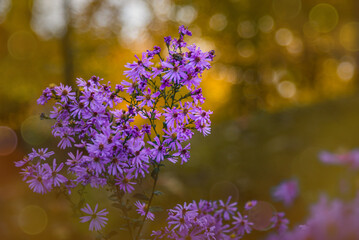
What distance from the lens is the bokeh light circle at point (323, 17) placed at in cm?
1078

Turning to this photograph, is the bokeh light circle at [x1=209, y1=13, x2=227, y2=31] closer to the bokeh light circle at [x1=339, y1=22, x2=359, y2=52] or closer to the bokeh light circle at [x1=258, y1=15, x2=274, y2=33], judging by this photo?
the bokeh light circle at [x1=258, y1=15, x2=274, y2=33]

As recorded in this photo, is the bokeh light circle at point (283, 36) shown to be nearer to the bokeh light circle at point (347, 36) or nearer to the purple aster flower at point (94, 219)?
the bokeh light circle at point (347, 36)

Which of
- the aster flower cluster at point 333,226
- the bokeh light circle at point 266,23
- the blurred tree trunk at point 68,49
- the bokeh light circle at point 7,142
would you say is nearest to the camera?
the aster flower cluster at point 333,226

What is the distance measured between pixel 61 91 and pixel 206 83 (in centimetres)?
1197

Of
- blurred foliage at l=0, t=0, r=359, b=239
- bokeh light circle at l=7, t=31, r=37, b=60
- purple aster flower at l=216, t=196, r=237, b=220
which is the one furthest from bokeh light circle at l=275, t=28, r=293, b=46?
purple aster flower at l=216, t=196, r=237, b=220

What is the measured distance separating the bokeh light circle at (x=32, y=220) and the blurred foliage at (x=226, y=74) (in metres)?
0.10

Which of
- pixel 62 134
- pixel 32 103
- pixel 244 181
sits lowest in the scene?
pixel 62 134

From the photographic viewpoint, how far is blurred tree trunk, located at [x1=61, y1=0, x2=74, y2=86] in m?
7.40

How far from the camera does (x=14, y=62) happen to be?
27.6ft

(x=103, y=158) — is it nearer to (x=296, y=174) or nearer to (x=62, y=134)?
(x=62, y=134)

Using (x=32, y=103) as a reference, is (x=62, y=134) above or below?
below

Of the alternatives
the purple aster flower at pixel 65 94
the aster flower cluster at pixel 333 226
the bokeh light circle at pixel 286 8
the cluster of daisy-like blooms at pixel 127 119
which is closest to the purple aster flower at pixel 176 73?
the cluster of daisy-like blooms at pixel 127 119

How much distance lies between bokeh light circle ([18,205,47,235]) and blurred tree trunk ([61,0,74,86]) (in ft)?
8.34

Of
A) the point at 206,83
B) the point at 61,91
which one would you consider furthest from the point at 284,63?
the point at 61,91
